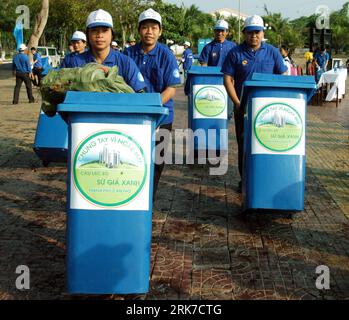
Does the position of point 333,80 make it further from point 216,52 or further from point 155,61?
point 155,61

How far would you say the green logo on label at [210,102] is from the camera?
299 inches

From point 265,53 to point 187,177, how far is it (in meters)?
2.00

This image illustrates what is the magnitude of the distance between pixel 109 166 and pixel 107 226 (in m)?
0.38

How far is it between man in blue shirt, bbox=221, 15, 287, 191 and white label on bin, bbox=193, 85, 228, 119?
5.45 feet

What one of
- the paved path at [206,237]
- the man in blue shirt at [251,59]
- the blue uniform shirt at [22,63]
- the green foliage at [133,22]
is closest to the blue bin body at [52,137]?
the paved path at [206,237]

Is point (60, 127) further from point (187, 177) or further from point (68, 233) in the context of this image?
point (68, 233)

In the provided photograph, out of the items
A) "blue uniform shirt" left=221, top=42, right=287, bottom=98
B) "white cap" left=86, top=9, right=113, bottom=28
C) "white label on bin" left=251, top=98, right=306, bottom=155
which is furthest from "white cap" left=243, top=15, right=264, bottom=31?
"white cap" left=86, top=9, right=113, bottom=28

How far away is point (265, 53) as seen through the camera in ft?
18.9

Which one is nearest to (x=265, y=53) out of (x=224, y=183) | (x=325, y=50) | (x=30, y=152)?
(x=224, y=183)

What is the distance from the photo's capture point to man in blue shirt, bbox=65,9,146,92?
4.29 meters

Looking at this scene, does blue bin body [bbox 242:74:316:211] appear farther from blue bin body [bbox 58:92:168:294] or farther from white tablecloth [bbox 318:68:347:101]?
white tablecloth [bbox 318:68:347:101]

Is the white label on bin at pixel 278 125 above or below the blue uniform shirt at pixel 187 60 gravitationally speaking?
below
